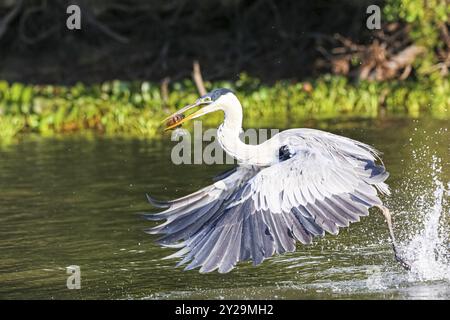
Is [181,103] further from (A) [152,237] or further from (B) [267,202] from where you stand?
(B) [267,202]

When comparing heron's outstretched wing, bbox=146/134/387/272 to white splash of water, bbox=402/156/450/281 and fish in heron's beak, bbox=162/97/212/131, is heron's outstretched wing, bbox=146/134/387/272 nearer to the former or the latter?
fish in heron's beak, bbox=162/97/212/131

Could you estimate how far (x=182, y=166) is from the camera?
11531mm

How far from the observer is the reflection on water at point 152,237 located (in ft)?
22.9

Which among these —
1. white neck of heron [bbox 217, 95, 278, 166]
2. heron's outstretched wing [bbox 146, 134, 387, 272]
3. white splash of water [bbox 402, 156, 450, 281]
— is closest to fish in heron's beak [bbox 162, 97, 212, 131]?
white neck of heron [bbox 217, 95, 278, 166]

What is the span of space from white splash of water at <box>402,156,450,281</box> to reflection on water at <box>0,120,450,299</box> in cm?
1

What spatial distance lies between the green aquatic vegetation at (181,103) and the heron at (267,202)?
21.2 feet

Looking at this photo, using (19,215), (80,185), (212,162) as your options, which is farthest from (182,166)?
(19,215)

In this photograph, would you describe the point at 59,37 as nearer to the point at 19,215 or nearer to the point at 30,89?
the point at 30,89

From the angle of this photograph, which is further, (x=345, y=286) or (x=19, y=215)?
(x=19, y=215)

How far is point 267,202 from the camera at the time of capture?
6613mm

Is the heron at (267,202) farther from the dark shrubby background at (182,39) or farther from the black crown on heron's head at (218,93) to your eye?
the dark shrubby background at (182,39)

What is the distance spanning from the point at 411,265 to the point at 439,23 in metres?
8.44

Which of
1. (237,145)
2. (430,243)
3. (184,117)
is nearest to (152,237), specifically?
(184,117)

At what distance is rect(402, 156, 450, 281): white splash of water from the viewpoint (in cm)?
725
